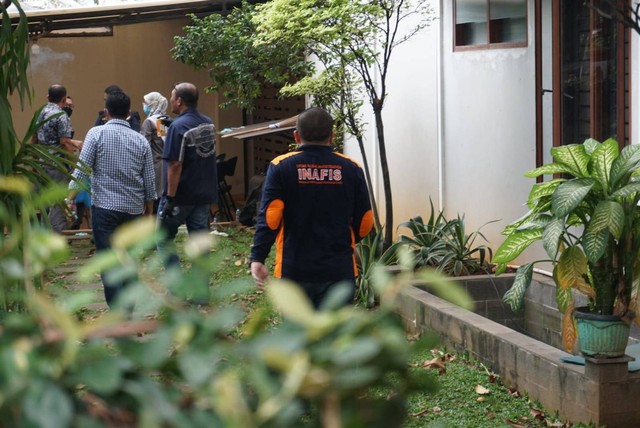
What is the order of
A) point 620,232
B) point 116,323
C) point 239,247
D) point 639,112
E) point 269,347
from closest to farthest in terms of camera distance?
point 269,347
point 116,323
point 620,232
point 639,112
point 239,247

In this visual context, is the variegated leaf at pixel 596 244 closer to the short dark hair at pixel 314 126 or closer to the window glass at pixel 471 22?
the short dark hair at pixel 314 126

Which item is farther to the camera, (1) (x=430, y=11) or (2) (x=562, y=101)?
(1) (x=430, y=11)

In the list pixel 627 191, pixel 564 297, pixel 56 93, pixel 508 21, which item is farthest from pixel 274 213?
pixel 56 93

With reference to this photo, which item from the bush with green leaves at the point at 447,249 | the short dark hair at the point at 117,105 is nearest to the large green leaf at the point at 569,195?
the bush with green leaves at the point at 447,249

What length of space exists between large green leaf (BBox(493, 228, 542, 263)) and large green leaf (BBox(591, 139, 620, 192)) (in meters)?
0.52

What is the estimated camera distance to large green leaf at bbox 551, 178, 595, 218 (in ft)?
19.7

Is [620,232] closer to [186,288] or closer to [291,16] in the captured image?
[186,288]

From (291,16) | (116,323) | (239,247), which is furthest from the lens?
(239,247)

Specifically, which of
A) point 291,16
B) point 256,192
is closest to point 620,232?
point 291,16

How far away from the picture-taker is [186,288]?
1661 mm

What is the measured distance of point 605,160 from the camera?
6.27 m

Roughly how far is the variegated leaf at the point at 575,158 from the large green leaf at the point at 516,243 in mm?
441

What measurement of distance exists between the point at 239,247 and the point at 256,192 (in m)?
1.86

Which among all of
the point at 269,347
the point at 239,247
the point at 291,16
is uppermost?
the point at 291,16
